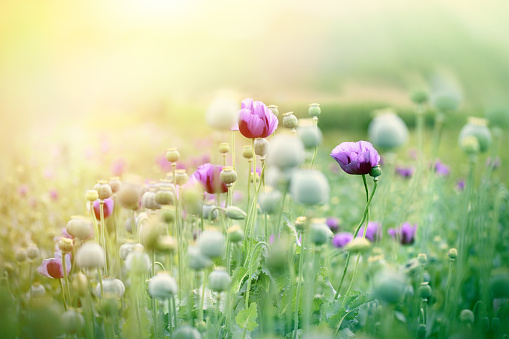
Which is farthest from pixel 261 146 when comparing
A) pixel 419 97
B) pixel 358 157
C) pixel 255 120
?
pixel 419 97

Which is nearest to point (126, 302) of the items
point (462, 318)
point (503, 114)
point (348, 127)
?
point (462, 318)

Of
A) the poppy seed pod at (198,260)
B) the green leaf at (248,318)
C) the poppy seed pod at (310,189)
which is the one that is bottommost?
the green leaf at (248,318)

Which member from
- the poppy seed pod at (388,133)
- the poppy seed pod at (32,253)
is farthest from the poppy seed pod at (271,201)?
the poppy seed pod at (32,253)

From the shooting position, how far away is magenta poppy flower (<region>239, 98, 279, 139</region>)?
84 cm

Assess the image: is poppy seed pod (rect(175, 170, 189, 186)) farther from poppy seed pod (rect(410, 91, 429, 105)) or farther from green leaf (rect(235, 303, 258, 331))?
poppy seed pod (rect(410, 91, 429, 105))

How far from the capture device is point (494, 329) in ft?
3.01

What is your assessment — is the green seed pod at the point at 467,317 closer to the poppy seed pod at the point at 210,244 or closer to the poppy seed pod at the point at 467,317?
the poppy seed pod at the point at 467,317

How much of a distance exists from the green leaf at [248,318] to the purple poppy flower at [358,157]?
27 cm

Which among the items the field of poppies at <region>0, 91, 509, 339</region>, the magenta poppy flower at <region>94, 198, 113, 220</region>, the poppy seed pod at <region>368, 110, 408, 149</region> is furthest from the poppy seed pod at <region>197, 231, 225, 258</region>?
the magenta poppy flower at <region>94, 198, 113, 220</region>

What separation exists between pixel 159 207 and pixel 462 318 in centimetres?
53

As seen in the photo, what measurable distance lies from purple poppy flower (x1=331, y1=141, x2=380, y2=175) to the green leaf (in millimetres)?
271

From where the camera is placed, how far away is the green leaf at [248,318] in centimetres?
78

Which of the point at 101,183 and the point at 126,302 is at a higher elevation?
the point at 101,183

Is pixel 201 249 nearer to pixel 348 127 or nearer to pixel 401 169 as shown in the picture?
pixel 401 169
